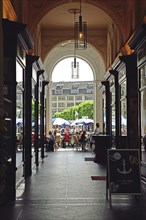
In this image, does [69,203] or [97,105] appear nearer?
[69,203]

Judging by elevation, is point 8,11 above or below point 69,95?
below

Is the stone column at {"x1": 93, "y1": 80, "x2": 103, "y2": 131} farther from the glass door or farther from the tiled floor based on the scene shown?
the glass door

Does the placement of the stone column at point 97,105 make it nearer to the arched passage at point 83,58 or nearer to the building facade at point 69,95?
the arched passage at point 83,58

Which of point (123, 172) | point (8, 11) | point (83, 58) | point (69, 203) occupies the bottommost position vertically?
point (69, 203)

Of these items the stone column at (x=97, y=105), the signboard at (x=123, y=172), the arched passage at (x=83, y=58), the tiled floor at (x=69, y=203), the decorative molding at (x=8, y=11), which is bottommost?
the tiled floor at (x=69, y=203)

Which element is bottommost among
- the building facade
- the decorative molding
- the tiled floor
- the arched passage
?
the tiled floor

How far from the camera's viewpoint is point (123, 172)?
7578 millimetres

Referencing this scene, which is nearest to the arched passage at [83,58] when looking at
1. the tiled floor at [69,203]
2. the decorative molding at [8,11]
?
the tiled floor at [69,203]

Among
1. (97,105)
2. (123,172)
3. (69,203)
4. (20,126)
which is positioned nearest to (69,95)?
(97,105)

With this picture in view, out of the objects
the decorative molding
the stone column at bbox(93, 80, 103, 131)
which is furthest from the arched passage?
the decorative molding

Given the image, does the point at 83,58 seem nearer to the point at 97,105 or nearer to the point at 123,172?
the point at 97,105

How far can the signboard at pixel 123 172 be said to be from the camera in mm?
7484

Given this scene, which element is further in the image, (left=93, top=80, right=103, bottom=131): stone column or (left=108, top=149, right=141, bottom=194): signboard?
(left=93, top=80, right=103, bottom=131): stone column

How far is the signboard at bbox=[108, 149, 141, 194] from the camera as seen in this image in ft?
24.6
